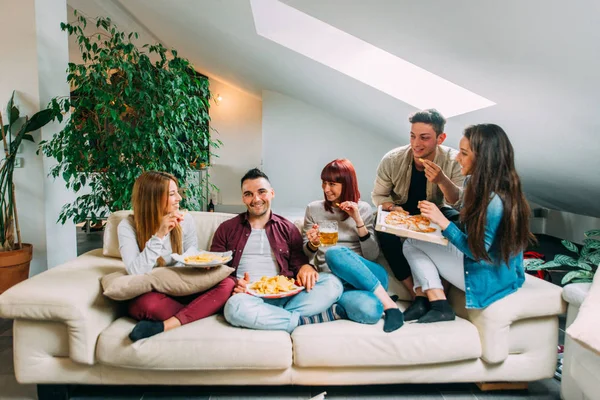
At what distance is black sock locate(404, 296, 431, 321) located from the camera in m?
1.93

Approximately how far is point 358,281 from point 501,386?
787 millimetres

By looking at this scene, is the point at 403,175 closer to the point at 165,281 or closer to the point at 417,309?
the point at 417,309

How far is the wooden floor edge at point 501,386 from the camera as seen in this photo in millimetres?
1910

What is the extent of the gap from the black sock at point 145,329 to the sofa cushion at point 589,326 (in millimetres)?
1522

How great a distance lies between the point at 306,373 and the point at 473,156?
1158 millimetres

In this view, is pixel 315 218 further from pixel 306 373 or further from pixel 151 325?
pixel 151 325

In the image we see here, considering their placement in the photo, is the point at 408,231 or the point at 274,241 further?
the point at 274,241

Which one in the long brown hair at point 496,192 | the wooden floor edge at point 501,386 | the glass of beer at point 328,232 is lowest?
the wooden floor edge at point 501,386

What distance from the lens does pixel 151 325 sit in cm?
174

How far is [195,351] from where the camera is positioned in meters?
1.71

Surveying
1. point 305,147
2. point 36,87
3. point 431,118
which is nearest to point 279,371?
point 431,118

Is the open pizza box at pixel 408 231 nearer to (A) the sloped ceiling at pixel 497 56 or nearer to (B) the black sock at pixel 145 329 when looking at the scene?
(A) the sloped ceiling at pixel 497 56

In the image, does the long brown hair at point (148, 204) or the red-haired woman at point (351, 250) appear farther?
the long brown hair at point (148, 204)

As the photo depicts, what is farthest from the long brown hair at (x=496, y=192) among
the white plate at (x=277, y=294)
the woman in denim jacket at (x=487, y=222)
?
the white plate at (x=277, y=294)
